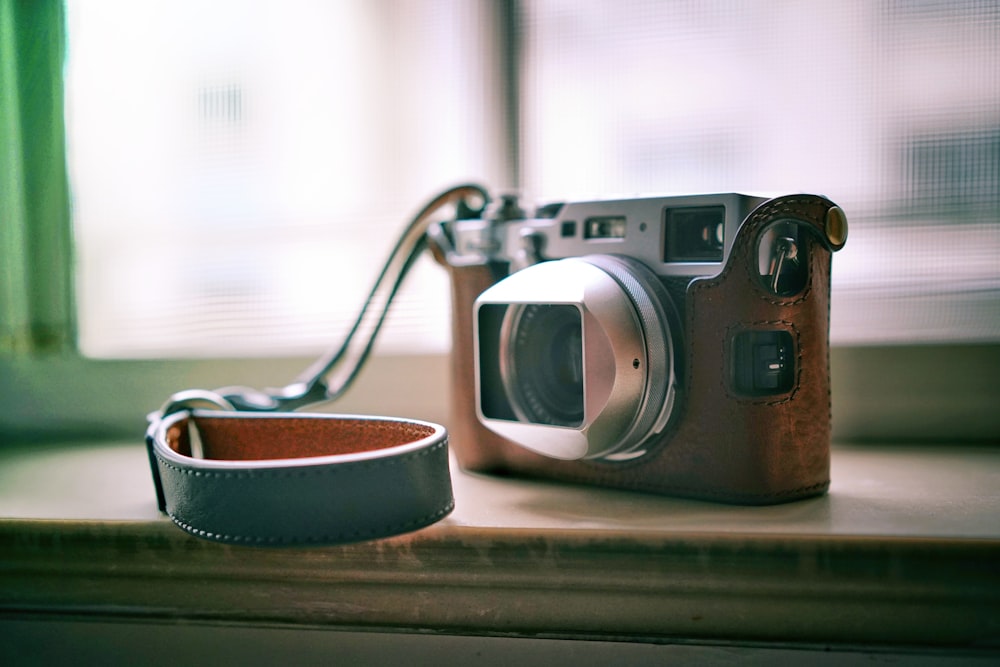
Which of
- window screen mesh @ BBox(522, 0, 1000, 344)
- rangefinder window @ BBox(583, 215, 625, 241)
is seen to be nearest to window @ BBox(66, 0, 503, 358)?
window screen mesh @ BBox(522, 0, 1000, 344)

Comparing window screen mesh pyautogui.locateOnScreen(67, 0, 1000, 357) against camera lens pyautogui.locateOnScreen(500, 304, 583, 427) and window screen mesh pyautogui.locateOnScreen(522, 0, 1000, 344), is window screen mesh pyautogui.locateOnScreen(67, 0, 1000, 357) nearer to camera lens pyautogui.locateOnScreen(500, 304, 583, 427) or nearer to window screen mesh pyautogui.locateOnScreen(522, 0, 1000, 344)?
window screen mesh pyautogui.locateOnScreen(522, 0, 1000, 344)

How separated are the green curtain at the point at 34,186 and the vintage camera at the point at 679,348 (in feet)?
1.64

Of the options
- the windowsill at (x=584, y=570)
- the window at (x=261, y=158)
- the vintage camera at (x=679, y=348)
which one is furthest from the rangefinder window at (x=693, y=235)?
the window at (x=261, y=158)

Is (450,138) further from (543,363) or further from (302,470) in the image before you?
(302,470)

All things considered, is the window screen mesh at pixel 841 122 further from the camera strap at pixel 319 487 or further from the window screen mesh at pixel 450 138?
the camera strap at pixel 319 487

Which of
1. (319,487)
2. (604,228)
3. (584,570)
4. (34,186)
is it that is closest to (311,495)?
(319,487)

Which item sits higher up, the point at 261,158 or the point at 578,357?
the point at 261,158

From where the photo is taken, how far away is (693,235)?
487mm

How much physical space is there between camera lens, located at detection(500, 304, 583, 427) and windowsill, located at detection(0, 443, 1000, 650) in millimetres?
57

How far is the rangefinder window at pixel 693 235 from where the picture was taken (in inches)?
18.8

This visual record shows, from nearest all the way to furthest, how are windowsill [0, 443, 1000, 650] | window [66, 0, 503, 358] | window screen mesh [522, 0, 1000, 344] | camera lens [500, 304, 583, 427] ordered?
windowsill [0, 443, 1000, 650], camera lens [500, 304, 583, 427], window screen mesh [522, 0, 1000, 344], window [66, 0, 503, 358]

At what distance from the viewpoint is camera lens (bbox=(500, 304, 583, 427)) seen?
510 millimetres

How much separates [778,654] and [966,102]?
48cm

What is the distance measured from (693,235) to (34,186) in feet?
2.13
